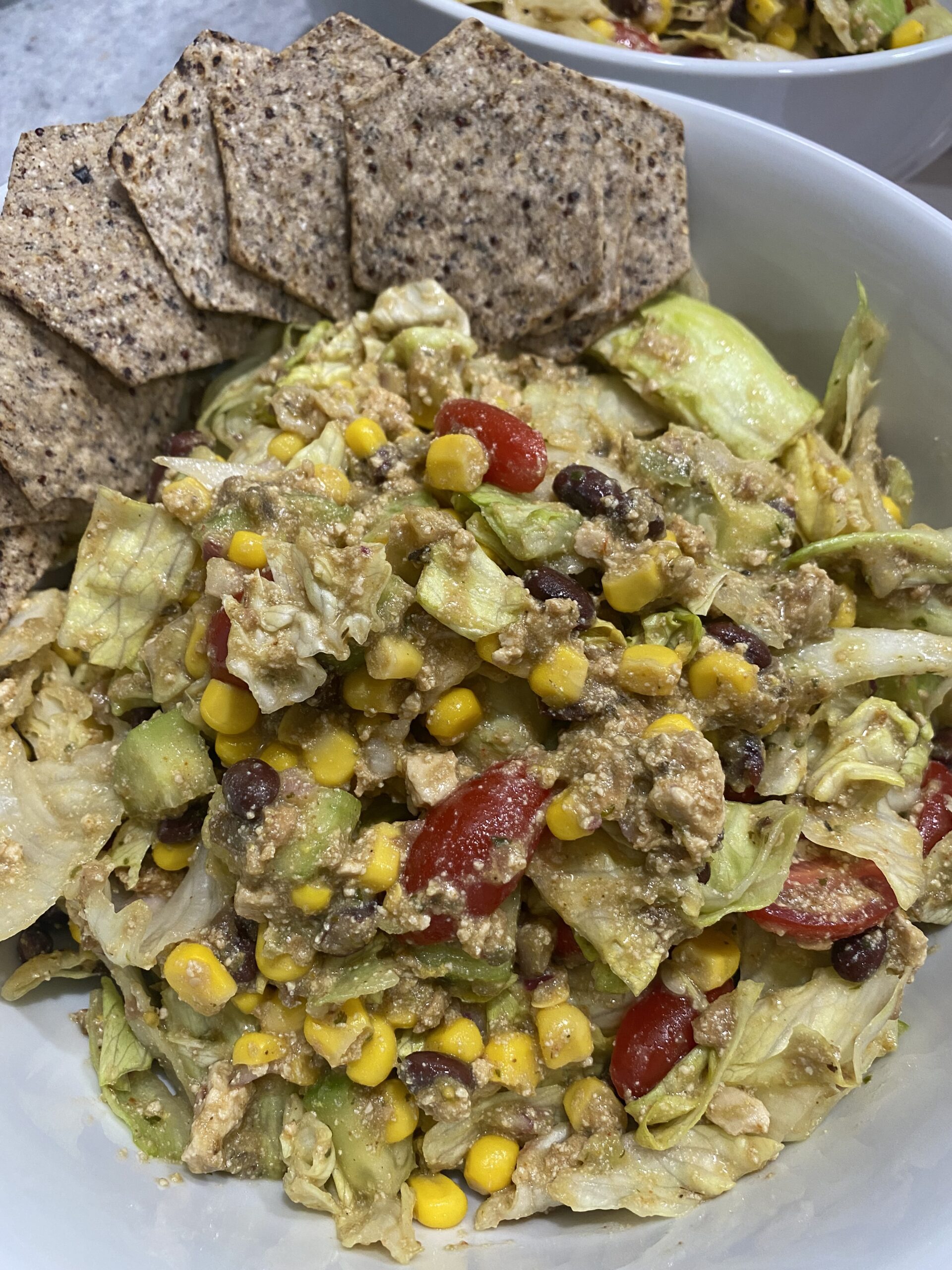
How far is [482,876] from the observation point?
80.7 inches

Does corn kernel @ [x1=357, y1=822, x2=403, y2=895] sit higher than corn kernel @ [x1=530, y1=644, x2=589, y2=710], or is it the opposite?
corn kernel @ [x1=530, y1=644, x2=589, y2=710]

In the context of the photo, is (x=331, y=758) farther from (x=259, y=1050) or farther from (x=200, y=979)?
(x=259, y=1050)

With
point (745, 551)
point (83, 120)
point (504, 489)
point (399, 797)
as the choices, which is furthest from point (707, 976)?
point (83, 120)

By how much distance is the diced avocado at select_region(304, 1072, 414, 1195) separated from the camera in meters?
2.20

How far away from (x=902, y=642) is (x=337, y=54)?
2293 mm

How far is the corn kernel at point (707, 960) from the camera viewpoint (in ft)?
7.39

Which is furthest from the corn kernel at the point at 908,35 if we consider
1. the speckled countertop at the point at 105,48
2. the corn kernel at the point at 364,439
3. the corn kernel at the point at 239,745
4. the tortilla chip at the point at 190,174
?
the corn kernel at the point at 239,745

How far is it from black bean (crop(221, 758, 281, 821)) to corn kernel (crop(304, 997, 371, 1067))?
0.47 m

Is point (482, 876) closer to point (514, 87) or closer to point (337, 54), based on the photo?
point (514, 87)

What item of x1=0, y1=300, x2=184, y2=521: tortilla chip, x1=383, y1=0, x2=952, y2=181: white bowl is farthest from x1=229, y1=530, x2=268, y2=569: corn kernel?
x1=383, y1=0, x2=952, y2=181: white bowl

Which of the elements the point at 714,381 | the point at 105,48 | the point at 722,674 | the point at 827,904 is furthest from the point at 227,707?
the point at 105,48

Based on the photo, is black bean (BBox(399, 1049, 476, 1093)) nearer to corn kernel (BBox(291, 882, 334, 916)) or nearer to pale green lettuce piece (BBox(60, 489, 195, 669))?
corn kernel (BBox(291, 882, 334, 916))

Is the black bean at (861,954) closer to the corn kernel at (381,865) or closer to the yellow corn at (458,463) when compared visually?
the corn kernel at (381,865)

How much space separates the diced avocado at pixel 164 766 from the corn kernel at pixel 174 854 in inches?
3.5
